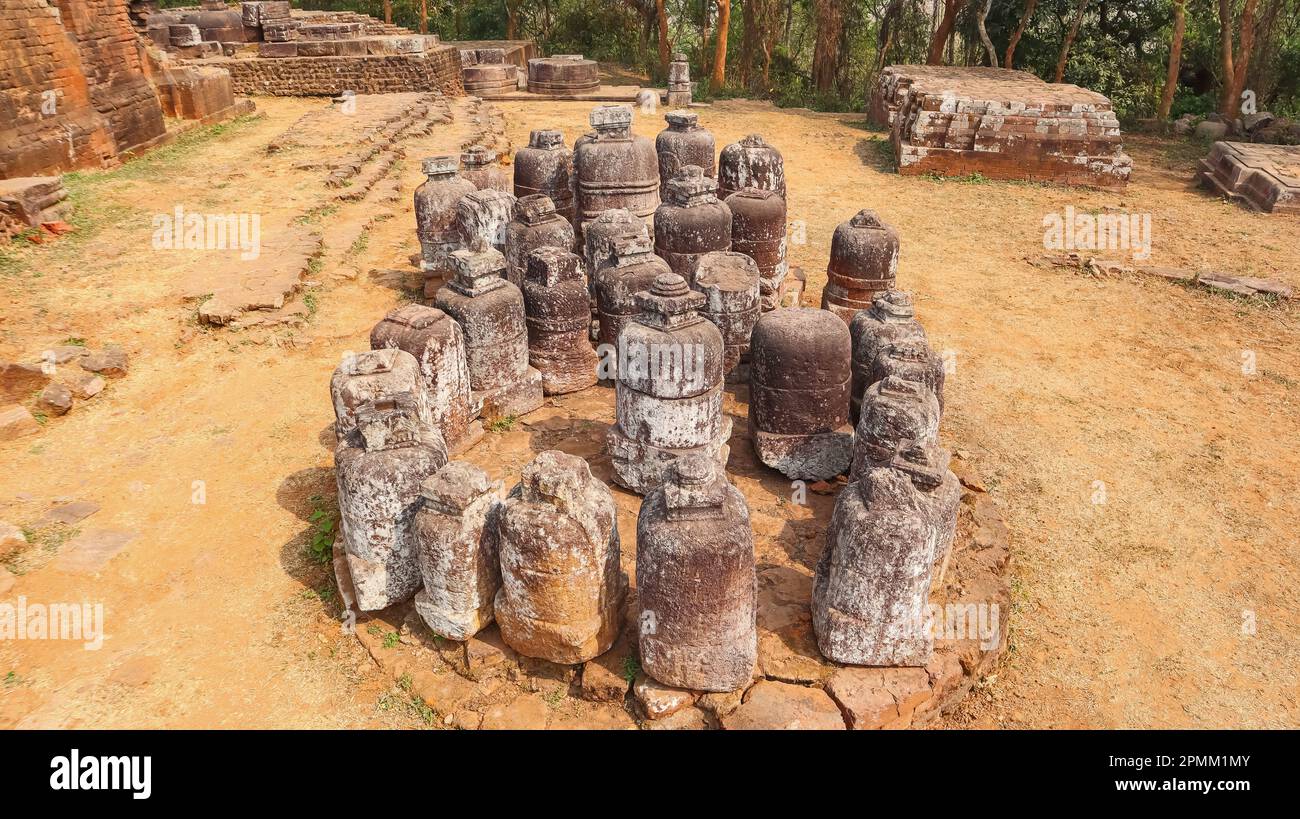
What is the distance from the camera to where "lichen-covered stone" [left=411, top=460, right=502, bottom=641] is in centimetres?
420

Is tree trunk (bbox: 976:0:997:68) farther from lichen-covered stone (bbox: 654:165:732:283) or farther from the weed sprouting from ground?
the weed sprouting from ground

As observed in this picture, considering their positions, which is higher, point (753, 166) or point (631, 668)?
point (753, 166)

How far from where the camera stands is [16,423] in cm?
661

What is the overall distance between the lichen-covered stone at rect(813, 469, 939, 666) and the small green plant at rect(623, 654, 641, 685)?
952 millimetres

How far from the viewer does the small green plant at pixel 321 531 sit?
5320 millimetres

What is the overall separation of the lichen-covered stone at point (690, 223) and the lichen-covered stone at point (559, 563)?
11.3 feet

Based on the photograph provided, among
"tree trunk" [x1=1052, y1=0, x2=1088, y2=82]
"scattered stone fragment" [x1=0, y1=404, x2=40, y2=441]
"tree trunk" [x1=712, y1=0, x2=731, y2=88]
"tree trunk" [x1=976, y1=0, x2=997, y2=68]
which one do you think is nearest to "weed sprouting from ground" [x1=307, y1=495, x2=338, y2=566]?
"scattered stone fragment" [x1=0, y1=404, x2=40, y2=441]

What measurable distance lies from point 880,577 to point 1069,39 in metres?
18.4

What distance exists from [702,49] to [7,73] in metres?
18.4

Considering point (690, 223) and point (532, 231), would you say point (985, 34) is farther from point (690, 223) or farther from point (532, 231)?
point (532, 231)

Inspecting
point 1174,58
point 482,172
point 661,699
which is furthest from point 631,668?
point 1174,58

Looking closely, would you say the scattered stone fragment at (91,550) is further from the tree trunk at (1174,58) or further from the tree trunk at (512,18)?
the tree trunk at (512,18)

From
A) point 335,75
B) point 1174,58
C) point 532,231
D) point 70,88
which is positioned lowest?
point 532,231

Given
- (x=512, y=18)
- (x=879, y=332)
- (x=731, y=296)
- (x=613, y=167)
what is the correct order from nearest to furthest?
(x=879, y=332) < (x=731, y=296) < (x=613, y=167) < (x=512, y=18)
